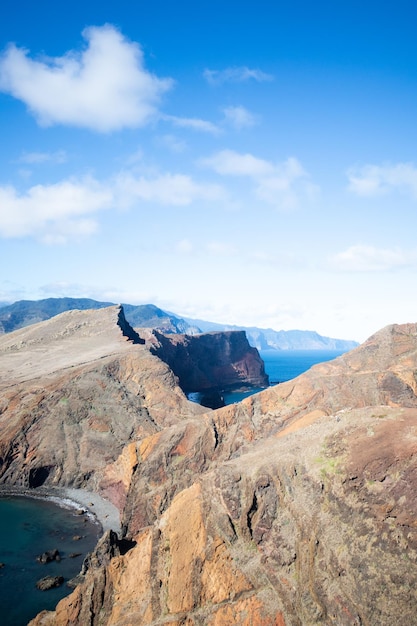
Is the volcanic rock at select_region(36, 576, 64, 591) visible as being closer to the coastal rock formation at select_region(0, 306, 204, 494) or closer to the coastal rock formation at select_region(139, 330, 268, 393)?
the coastal rock formation at select_region(0, 306, 204, 494)

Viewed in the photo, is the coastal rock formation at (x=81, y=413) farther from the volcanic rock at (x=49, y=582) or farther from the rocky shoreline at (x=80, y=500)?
the volcanic rock at (x=49, y=582)

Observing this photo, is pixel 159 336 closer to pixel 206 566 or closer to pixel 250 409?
pixel 250 409

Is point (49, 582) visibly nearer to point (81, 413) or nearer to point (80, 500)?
point (80, 500)

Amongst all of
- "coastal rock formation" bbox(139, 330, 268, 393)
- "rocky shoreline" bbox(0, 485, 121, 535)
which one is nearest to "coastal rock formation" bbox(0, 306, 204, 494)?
"rocky shoreline" bbox(0, 485, 121, 535)

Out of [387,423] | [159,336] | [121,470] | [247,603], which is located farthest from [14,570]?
[159,336]

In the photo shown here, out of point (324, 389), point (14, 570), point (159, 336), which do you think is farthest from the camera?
point (159, 336)

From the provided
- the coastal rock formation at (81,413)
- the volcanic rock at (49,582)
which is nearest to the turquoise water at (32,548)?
the volcanic rock at (49,582)
